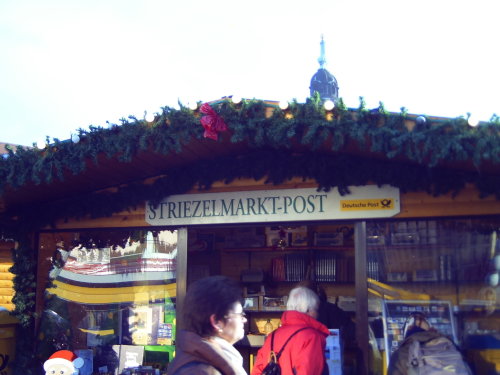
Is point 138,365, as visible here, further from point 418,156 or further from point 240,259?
point 418,156

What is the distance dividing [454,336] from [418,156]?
202 cm

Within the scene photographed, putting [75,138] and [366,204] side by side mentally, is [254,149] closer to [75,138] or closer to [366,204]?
[366,204]

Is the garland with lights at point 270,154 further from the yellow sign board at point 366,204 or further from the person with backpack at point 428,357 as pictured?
the person with backpack at point 428,357

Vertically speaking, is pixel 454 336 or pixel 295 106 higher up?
pixel 295 106

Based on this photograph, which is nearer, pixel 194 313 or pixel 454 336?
pixel 194 313

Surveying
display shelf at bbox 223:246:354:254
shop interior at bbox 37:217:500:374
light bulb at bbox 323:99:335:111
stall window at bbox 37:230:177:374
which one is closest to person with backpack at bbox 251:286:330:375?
shop interior at bbox 37:217:500:374

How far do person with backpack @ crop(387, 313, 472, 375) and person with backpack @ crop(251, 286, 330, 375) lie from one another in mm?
605

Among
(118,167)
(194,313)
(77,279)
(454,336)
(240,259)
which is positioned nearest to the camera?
(194,313)

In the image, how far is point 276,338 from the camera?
4.81 meters

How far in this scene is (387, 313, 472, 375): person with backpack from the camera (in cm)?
443

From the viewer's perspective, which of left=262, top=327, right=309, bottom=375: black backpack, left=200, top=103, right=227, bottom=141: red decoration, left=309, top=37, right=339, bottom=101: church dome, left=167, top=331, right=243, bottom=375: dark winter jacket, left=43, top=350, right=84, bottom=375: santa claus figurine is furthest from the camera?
left=309, top=37, right=339, bottom=101: church dome

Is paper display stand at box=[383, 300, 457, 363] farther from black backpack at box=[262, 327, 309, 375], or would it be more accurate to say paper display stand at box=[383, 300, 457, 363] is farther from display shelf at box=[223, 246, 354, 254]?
display shelf at box=[223, 246, 354, 254]

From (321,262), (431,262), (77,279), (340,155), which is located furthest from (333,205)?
(77,279)

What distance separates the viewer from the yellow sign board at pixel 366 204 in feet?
18.7
